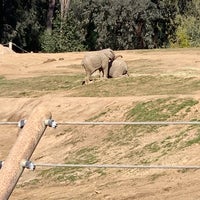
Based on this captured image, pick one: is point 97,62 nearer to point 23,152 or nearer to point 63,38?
point 23,152

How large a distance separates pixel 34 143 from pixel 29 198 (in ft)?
20.2

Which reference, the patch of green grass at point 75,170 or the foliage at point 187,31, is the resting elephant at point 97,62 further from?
the foliage at point 187,31

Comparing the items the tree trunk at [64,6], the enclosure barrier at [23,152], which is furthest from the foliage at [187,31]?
the enclosure barrier at [23,152]

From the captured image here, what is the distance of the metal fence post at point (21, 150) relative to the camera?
12.5 feet

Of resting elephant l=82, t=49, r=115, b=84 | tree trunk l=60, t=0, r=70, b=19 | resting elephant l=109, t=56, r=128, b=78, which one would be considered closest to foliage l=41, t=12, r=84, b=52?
tree trunk l=60, t=0, r=70, b=19

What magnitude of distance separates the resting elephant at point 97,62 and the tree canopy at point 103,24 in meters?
19.0

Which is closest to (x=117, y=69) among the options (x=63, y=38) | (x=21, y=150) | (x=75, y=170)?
(x=75, y=170)

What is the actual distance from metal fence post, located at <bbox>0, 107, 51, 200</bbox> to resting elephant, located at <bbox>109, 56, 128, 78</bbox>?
57.4ft

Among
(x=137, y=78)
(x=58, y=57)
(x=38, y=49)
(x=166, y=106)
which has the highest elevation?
(x=166, y=106)

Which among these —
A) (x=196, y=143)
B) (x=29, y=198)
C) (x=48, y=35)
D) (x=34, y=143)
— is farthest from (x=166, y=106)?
(x=48, y=35)

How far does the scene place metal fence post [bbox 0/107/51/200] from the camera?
3.81 metres

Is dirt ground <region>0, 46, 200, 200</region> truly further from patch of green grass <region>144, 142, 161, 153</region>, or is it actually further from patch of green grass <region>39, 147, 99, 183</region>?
patch of green grass <region>144, 142, 161, 153</region>

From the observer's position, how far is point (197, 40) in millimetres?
42469

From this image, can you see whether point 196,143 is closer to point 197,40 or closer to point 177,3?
point 197,40
